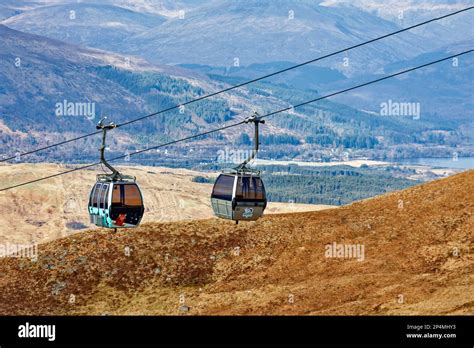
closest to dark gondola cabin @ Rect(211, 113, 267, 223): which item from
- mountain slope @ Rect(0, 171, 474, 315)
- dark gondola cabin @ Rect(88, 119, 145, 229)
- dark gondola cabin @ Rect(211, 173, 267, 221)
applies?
dark gondola cabin @ Rect(211, 173, 267, 221)

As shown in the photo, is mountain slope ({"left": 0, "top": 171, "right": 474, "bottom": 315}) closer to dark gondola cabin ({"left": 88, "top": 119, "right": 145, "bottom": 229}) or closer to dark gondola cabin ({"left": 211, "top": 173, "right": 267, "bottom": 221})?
dark gondola cabin ({"left": 211, "top": 173, "right": 267, "bottom": 221})

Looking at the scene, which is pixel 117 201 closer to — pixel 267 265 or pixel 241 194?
pixel 241 194

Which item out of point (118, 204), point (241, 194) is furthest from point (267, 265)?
point (118, 204)

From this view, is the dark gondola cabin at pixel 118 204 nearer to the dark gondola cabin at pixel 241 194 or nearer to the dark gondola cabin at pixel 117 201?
the dark gondola cabin at pixel 117 201

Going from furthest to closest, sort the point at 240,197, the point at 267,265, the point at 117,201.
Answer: the point at 267,265
the point at 117,201
the point at 240,197

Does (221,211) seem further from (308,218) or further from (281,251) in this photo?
(308,218)

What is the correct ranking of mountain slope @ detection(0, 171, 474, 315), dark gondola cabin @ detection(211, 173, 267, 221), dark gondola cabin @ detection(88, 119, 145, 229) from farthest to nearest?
mountain slope @ detection(0, 171, 474, 315) → dark gondola cabin @ detection(88, 119, 145, 229) → dark gondola cabin @ detection(211, 173, 267, 221)

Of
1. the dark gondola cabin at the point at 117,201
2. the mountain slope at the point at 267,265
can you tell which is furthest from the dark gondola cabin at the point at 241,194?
the mountain slope at the point at 267,265
